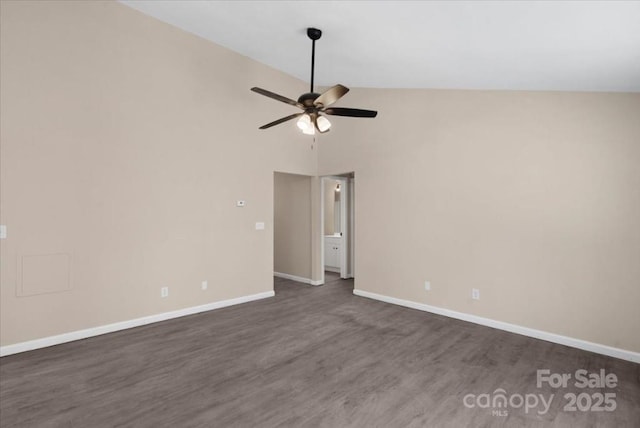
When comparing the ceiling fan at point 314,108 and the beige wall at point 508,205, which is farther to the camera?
the ceiling fan at point 314,108

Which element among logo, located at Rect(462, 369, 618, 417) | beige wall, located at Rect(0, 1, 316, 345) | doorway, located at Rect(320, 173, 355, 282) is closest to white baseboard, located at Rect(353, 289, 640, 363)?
logo, located at Rect(462, 369, 618, 417)

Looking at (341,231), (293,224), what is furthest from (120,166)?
(341,231)

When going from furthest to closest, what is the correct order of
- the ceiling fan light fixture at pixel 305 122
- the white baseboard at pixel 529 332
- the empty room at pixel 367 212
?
the ceiling fan light fixture at pixel 305 122, the white baseboard at pixel 529 332, the empty room at pixel 367 212

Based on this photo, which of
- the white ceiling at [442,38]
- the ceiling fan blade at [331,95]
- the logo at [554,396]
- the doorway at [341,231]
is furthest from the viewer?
the doorway at [341,231]

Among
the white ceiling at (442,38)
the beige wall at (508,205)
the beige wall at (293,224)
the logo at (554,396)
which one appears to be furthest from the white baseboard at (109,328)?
the white ceiling at (442,38)

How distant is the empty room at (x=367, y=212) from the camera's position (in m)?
2.47

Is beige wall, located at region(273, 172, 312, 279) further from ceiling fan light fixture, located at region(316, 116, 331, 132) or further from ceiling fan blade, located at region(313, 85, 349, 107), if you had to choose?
ceiling fan blade, located at region(313, 85, 349, 107)

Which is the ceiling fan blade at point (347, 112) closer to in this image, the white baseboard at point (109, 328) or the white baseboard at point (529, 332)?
the white baseboard at point (529, 332)

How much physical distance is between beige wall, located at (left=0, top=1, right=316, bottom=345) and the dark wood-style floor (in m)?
0.60

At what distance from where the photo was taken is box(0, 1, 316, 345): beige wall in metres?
3.27

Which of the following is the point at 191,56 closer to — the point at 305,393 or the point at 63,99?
the point at 63,99

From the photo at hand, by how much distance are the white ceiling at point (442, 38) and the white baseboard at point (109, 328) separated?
148 inches

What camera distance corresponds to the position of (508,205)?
3863 mm

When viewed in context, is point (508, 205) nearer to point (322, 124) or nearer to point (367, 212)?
point (367, 212)
